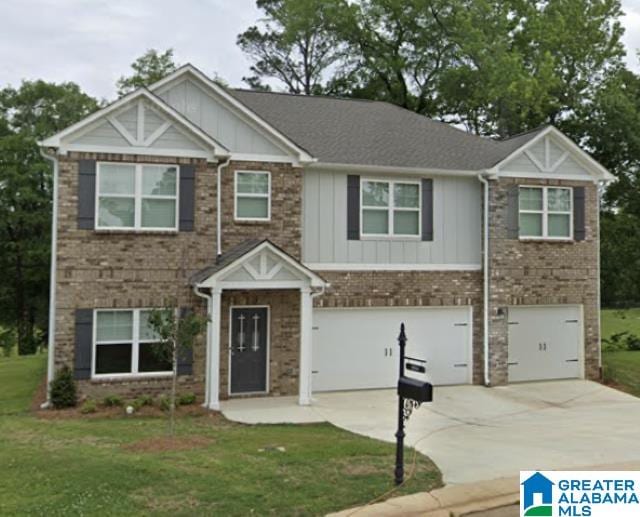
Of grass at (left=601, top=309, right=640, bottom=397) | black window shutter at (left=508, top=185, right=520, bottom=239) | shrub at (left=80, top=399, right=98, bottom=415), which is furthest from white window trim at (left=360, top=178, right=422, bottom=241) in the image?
shrub at (left=80, top=399, right=98, bottom=415)

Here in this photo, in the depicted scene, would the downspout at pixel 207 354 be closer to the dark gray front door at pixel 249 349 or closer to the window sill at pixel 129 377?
the dark gray front door at pixel 249 349

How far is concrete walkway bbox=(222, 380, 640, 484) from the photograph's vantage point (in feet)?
29.6

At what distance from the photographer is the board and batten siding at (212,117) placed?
44.7ft

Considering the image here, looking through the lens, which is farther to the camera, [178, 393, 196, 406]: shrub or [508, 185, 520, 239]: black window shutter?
[508, 185, 520, 239]: black window shutter

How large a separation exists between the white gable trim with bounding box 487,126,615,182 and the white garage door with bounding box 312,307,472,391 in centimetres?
377

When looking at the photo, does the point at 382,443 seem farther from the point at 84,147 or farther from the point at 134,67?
the point at 134,67

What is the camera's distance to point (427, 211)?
50.1 feet

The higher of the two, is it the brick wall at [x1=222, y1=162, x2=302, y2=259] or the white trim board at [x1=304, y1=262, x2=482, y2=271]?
the brick wall at [x1=222, y1=162, x2=302, y2=259]

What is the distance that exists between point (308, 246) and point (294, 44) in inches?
901

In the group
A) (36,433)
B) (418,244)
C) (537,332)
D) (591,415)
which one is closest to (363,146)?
(418,244)

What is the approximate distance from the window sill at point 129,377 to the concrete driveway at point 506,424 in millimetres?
Answer: 3451

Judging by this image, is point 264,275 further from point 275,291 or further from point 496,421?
point 496,421

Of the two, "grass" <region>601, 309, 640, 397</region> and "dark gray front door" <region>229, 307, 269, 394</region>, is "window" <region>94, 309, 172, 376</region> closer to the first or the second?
"dark gray front door" <region>229, 307, 269, 394</region>

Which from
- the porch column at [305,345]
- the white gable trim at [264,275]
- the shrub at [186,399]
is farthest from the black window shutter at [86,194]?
the porch column at [305,345]
